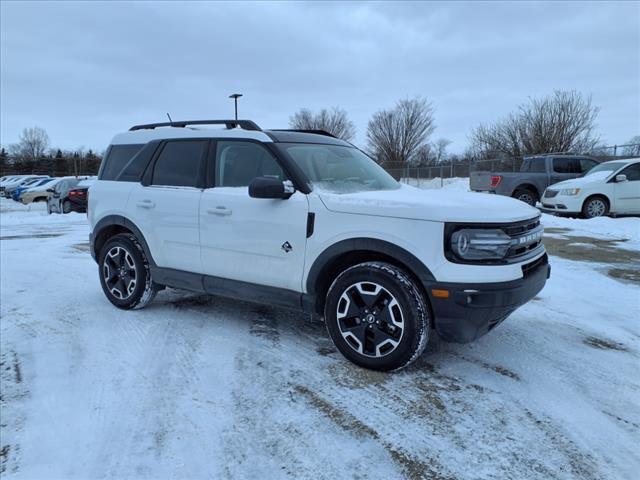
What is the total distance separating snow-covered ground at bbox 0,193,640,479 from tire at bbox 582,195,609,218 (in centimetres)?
834

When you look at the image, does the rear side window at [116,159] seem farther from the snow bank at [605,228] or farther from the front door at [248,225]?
the snow bank at [605,228]

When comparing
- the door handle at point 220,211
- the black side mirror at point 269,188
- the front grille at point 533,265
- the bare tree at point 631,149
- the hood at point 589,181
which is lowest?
the front grille at point 533,265

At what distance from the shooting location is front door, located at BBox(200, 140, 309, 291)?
12.3 ft

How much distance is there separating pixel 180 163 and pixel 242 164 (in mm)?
780

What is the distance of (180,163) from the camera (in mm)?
4605

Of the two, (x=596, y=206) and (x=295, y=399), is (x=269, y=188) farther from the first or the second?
(x=596, y=206)

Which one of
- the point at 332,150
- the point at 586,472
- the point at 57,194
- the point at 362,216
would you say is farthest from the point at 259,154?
the point at 57,194

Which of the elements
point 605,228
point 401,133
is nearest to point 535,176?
point 605,228

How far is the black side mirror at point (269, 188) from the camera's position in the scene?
3.62 m

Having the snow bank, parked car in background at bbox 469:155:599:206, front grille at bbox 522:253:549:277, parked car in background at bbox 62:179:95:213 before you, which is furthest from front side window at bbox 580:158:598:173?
parked car in background at bbox 62:179:95:213

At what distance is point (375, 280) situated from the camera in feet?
10.9

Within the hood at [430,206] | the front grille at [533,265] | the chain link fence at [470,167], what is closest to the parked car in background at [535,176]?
the chain link fence at [470,167]

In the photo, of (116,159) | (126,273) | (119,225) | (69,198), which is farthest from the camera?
(69,198)

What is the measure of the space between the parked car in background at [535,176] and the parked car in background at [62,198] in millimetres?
14939
